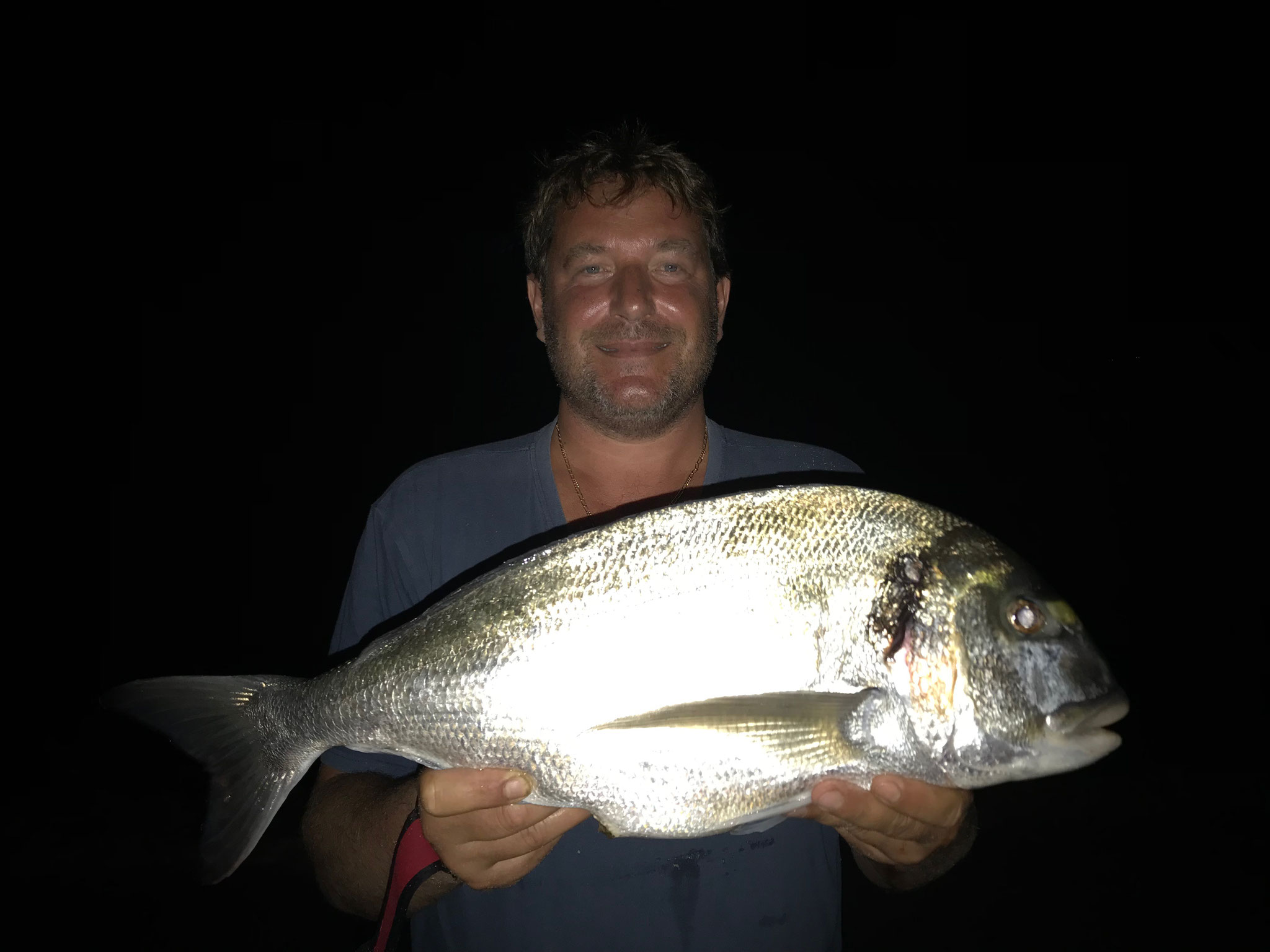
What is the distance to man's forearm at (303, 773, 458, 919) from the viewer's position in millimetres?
1681

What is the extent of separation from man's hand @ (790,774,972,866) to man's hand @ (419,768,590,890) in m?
0.50

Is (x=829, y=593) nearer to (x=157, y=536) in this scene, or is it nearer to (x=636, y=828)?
(x=636, y=828)

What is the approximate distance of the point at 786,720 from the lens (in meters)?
1.24

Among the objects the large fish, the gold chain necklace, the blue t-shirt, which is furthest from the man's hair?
the large fish

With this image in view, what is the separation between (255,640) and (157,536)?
4.39m

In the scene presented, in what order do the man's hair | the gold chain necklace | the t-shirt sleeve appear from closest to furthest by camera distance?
the t-shirt sleeve
the gold chain necklace
the man's hair

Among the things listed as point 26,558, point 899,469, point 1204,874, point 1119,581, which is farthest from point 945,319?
point 26,558

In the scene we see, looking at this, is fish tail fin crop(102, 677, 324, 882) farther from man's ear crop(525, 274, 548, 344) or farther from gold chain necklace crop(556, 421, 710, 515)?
man's ear crop(525, 274, 548, 344)

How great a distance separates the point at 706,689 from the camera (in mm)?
1276

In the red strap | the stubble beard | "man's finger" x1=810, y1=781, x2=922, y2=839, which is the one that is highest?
the stubble beard

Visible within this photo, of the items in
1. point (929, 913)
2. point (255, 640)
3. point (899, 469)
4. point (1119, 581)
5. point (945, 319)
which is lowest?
point (929, 913)

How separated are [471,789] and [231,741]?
2.17ft

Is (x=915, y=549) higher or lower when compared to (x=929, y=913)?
higher

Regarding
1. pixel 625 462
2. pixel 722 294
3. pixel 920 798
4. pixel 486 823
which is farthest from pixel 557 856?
pixel 722 294
